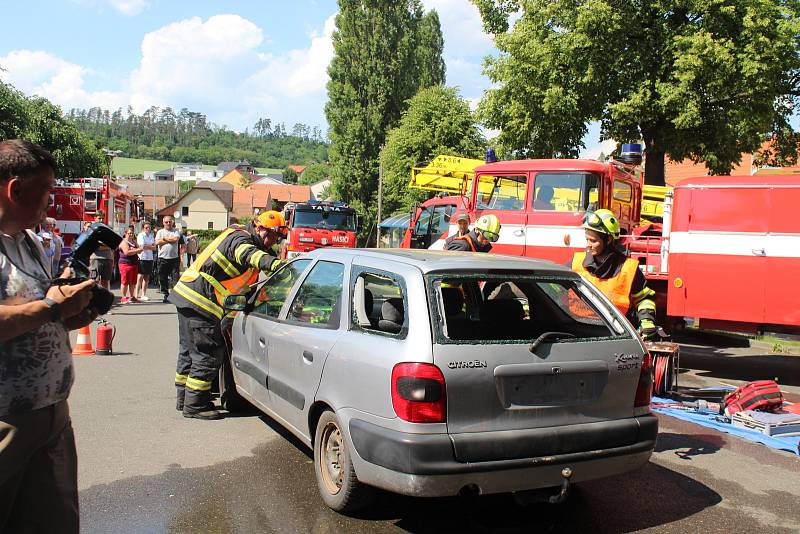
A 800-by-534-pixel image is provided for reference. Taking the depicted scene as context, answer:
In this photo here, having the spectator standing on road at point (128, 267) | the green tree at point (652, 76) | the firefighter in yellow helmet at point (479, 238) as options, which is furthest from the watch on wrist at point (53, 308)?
the green tree at point (652, 76)

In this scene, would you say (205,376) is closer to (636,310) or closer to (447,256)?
(447,256)

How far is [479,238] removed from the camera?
358 inches

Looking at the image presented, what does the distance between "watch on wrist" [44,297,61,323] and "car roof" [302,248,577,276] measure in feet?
6.31

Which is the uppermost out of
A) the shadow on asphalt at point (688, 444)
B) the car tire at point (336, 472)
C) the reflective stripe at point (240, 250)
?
the reflective stripe at point (240, 250)

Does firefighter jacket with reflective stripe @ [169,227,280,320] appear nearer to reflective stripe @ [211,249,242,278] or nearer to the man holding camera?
reflective stripe @ [211,249,242,278]

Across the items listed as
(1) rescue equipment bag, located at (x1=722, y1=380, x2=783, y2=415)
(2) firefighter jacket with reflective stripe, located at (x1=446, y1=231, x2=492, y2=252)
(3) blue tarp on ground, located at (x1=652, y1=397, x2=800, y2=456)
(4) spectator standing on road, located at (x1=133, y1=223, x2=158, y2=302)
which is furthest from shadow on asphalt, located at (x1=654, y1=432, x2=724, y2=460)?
(4) spectator standing on road, located at (x1=133, y1=223, x2=158, y2=302)

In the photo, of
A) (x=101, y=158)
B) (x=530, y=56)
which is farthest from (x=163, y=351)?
(x=101, y=158)

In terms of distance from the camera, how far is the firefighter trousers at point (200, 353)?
18.4ft

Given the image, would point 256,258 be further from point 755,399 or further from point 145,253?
point 145,253

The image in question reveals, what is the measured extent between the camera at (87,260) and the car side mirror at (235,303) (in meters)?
2.44

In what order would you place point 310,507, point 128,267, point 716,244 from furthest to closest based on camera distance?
point 128,267
point 716,244
point 310,507

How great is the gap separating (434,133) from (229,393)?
2535 centimetres

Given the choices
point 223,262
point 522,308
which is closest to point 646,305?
point 522,308

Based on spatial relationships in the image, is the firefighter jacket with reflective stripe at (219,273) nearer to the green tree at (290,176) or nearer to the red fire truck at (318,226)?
the red fire truck at (318,226)
